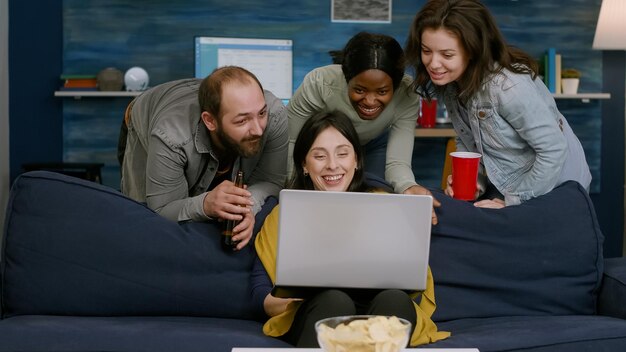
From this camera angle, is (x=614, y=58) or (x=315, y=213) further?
(x=614, y=58)

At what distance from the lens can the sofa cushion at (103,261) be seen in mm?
2479

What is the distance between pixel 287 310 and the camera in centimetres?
229

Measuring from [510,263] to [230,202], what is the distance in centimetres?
92

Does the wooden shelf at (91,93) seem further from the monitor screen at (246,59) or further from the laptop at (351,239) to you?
the laptop at (351,239)

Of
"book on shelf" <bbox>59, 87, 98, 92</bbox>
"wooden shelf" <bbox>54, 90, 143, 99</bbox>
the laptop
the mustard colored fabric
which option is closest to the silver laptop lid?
the laptop

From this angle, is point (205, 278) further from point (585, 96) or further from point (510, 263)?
point (585, 96)

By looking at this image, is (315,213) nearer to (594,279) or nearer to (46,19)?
(594,279)

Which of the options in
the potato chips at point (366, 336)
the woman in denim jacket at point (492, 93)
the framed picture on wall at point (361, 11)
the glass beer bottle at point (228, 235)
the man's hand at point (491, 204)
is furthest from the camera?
the framed picture on wall at point (361, 11)

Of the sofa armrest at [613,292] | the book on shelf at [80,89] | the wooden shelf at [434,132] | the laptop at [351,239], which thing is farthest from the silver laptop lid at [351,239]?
the book on shelf at [80,89]

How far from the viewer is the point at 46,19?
5.48m

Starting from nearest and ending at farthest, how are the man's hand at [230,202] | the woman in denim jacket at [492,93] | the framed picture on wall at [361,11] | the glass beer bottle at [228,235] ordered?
the man's hand at [230,202], the glass beer bottle at [228,235], the woman in denim jacket at [492,93], the framed picture on wall at [361,11]

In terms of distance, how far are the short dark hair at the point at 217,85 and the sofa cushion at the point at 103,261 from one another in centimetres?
38

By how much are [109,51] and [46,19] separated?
446mm

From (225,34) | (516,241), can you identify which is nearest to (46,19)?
(225,34)
